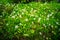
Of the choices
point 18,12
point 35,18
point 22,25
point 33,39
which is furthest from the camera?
point 18,12

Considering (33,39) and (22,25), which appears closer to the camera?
(33,39)

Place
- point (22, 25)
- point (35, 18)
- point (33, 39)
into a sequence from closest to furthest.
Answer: point (33, 39) < point (22, 25) < point (35, 18)

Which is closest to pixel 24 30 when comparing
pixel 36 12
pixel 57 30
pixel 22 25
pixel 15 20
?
pixel 22 25

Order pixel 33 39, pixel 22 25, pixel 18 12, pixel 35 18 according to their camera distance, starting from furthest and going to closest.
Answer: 1. pixel 18 12
2. pixel 35 18
3. pixel 22 25
4. pixel 33 39

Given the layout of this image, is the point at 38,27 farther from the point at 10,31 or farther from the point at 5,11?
the point at 5,11

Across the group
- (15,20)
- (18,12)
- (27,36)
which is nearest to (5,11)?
(18,12)

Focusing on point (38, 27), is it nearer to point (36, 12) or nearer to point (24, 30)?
point (24, 30)
